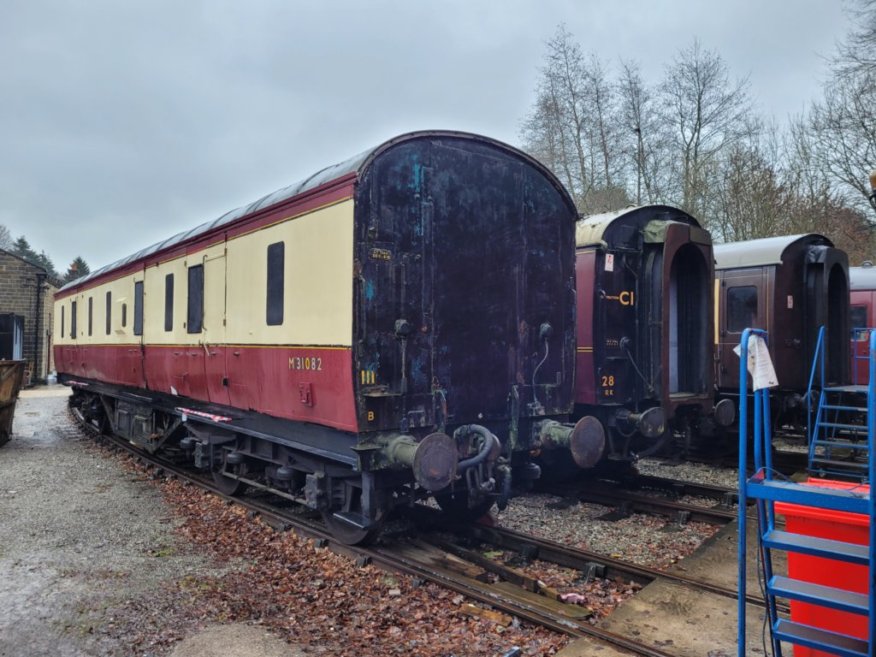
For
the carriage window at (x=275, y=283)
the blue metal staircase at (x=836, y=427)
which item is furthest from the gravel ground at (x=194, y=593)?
the blue metal staircase at (x=836, y=427)

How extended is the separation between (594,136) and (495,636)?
20.6 m

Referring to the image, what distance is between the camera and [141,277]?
1047cm

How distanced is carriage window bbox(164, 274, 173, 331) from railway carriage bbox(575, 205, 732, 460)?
18.4ft

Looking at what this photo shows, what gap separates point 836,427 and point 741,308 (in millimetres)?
2988

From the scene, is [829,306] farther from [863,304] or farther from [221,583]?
[221,583]

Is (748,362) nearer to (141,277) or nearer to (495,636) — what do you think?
(495,636)

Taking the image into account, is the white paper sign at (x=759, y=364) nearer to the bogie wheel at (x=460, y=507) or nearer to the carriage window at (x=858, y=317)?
the bogie wheel at (x=460, y=507)

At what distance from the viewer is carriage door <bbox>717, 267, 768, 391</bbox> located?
10297 millimetres

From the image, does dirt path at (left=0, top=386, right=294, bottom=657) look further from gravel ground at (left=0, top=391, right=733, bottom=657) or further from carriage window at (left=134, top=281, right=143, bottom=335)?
carriage window at (left=134, top=281, right=143, bottom=335)

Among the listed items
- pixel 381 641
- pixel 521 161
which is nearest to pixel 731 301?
pixel 521 161

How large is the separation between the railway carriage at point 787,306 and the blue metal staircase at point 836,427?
390 mm

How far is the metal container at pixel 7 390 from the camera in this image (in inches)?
503

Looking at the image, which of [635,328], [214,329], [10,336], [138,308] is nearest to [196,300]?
[214,329]

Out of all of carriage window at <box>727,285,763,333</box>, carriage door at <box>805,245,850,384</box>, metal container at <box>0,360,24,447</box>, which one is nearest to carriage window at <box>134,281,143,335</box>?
→ metal container at <box>0,360,24,447</box>
